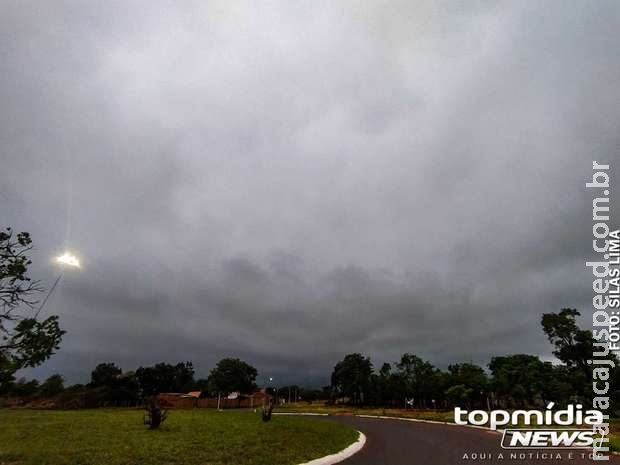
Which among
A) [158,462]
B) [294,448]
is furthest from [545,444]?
[158,462]

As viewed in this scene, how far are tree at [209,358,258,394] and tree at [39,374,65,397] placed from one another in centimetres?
4639

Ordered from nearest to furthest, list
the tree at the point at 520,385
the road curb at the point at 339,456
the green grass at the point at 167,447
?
the green grass at the point at 167,447 → the road curb at the point at 339,456 → the tree at the point at 520,385

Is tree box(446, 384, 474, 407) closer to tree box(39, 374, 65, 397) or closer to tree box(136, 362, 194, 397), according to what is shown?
tree box(136, 362, 194, 397)

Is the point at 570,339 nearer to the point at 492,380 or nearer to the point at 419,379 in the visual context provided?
the point at 492,380

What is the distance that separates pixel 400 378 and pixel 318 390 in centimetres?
10324

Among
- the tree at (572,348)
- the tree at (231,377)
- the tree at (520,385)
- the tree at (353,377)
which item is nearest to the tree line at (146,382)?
the tree at (231,377)

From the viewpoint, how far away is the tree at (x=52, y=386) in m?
100

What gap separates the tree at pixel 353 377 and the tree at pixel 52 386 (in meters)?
82.6

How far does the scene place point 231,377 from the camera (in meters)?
94.9

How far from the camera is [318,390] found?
18162 centimetres

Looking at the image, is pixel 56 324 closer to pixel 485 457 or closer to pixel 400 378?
pixel 485 457

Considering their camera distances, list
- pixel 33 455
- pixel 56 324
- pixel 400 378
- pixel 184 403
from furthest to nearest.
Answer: pixel 400 378
pixel 184 403
pixel 33 455
pixel 56 324

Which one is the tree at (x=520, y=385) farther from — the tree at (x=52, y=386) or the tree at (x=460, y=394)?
the tree at (x=52, y=386)

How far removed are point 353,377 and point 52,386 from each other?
90.2 m
